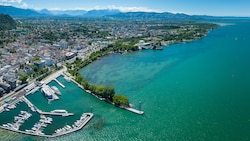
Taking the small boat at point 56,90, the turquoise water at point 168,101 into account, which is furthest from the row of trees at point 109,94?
the small boat at point 56,90

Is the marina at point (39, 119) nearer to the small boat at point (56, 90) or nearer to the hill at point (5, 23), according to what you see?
the small boat at point (56, 90)

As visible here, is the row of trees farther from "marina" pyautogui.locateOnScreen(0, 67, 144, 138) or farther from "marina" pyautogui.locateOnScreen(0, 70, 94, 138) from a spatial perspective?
"marina" pyautogui.locateOnScreen(0, 70, 94, 138)

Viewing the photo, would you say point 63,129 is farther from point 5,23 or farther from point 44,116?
point 5,23

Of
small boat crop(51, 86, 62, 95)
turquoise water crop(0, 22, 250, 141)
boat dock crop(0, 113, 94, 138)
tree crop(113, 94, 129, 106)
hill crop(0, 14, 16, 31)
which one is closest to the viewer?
boat dock crop(0, 113, 94, 138)

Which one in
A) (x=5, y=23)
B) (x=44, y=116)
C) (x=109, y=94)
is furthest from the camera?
(x=5, y=23)

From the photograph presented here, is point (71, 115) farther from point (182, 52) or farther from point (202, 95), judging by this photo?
point (182, 52)

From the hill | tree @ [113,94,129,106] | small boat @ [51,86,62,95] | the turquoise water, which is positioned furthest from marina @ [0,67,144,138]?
the hill

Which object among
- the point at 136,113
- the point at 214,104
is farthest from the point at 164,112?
the point at 214,104

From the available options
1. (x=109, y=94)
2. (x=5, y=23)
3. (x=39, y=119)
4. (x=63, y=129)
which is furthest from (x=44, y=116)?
(x=5, y=23)
